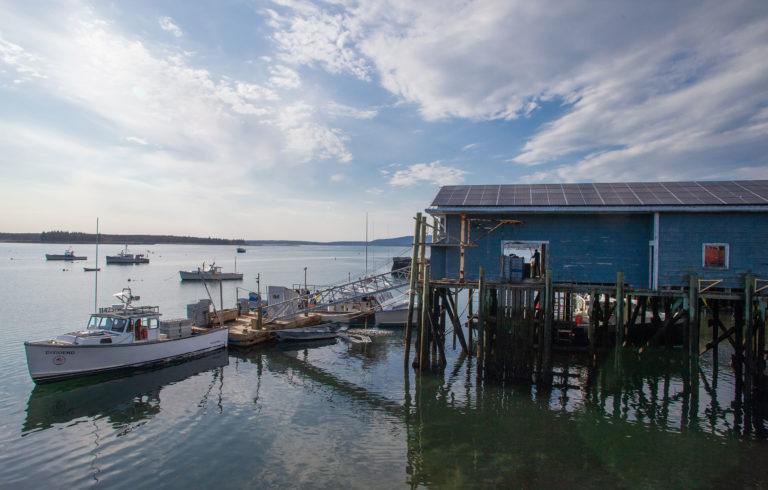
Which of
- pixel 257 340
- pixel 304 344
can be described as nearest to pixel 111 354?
pixel 257 340

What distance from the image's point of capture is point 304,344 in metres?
28.5

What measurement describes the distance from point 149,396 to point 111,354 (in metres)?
4.41

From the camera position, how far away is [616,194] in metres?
20.1

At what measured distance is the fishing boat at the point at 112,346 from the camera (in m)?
18.6

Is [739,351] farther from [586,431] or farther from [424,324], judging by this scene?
[424,324]

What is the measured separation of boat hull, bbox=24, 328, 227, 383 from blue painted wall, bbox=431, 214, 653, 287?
1712 cm

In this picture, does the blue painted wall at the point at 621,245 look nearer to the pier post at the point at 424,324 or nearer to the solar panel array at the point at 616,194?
the solar panel array at the point at 616,194

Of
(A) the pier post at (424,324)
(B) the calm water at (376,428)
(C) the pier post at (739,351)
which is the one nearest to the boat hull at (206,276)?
(B) the calm water at (376,428)

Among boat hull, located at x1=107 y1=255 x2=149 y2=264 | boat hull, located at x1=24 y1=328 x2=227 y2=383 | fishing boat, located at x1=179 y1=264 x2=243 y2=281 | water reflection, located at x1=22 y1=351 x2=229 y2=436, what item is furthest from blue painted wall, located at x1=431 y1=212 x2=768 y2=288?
boat hull, located at x1=107 y1=255 x2=149 y2=264

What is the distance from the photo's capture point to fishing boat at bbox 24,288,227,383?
61.1 feet

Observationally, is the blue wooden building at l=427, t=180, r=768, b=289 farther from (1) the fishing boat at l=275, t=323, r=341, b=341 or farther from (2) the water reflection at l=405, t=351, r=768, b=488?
(1) the fishing boat at l=275, t=323, r=341, b=341

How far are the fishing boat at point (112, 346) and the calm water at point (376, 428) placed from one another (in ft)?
2.43

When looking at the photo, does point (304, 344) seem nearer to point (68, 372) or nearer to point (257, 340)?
point (257, 340)

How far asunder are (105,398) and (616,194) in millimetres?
26103
